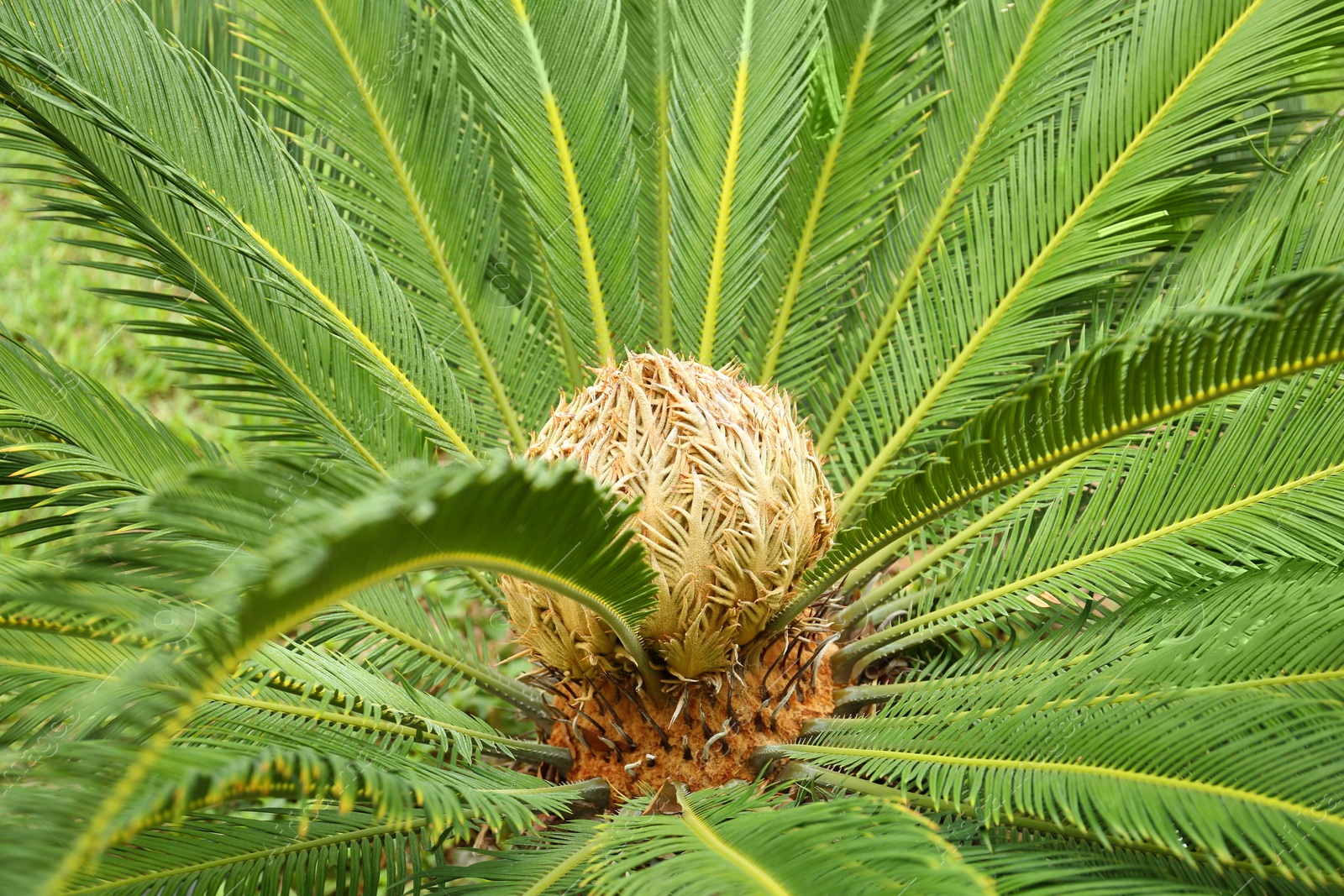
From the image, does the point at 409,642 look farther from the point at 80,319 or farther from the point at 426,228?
the point at 80,319

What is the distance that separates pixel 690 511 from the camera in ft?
6.23

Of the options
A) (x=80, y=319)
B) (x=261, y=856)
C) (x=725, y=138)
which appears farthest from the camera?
(x=80, y=319)

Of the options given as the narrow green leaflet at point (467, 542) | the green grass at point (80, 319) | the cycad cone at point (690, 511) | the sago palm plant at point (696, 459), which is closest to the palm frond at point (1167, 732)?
the sago palm plant at point (696, 459)

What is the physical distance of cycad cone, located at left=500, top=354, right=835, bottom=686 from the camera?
1.90 m

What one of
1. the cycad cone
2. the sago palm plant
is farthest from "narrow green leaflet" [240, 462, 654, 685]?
the cycad cone

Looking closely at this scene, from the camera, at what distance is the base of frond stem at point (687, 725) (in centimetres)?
203

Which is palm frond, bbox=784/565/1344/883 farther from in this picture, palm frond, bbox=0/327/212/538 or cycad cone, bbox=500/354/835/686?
palm frond, bbox=0/327/212/538

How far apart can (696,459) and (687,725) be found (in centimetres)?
52

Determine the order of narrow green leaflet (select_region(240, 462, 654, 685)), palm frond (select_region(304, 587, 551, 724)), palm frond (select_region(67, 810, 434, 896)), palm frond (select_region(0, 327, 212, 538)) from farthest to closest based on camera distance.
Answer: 1. palm frond (select_region(304, 587, 551, 724))
2. palm frond (select_region(0, 327, 212, 538))
3. palm frond (select_region(67, 810, 434, 896))
4. narrow green leaflet (select_region(240, 462, 654, 685))

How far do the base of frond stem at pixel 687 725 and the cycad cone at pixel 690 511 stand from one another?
2.3 inches

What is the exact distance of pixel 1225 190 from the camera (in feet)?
8.11

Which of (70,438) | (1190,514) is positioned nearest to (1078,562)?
(1190,514)

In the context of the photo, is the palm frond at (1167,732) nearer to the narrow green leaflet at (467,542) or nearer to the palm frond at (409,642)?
the narrow green leaflet at (467,542)

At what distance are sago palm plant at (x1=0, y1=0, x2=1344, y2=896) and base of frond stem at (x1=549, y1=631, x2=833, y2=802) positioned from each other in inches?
0.4
